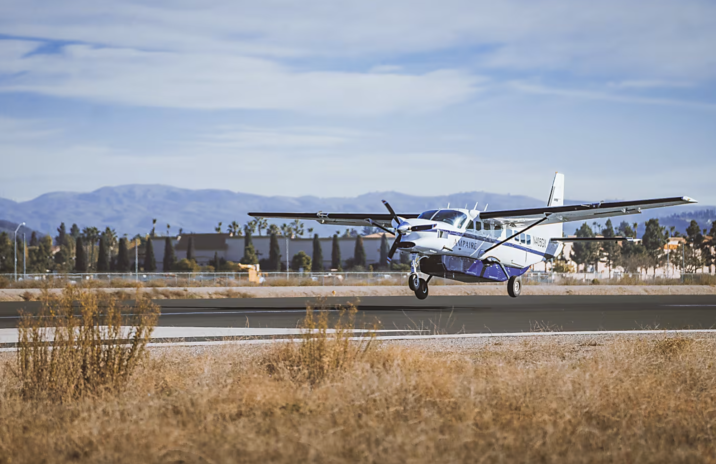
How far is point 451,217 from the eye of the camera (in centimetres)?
3047

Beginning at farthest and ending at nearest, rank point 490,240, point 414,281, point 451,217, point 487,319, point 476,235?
point 490,240
point 476,235
point 414,281
point 451,217
point 487,319

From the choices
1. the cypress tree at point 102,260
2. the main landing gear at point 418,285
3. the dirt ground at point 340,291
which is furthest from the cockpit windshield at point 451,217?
the cypress tree at point 102,260

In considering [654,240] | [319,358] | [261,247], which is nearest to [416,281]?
[319,358]

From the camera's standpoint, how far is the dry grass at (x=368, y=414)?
6887 millimetres

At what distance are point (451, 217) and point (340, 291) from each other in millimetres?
21750

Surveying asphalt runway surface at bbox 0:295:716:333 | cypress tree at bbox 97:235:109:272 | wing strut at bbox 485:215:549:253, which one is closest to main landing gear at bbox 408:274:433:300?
asphalt runway surface at bbox 0:295:716:333

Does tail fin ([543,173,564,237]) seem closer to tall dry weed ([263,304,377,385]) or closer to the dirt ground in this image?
the dirt ground

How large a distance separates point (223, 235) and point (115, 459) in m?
152

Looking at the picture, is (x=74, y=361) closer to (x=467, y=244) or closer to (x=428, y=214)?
(x=428, y=214)

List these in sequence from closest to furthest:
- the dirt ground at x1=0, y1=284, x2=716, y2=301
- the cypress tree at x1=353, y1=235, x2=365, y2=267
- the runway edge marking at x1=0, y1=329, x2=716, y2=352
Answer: the runway edge marking at x1=0, y1=329, x2=716, y2=352, the dirt ground at x1=0, y1=284, x2=716, y2=301, the cypress tree at x1=353, y1=235, x2=365, y2=267

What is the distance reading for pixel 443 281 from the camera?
2359 inches

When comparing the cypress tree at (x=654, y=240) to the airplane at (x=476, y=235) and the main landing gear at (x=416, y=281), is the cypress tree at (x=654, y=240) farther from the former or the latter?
the main landing gear at (x=416, y=281)

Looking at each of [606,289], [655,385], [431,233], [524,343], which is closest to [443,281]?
[606,289]

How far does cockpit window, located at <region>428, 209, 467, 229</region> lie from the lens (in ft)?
98.7
